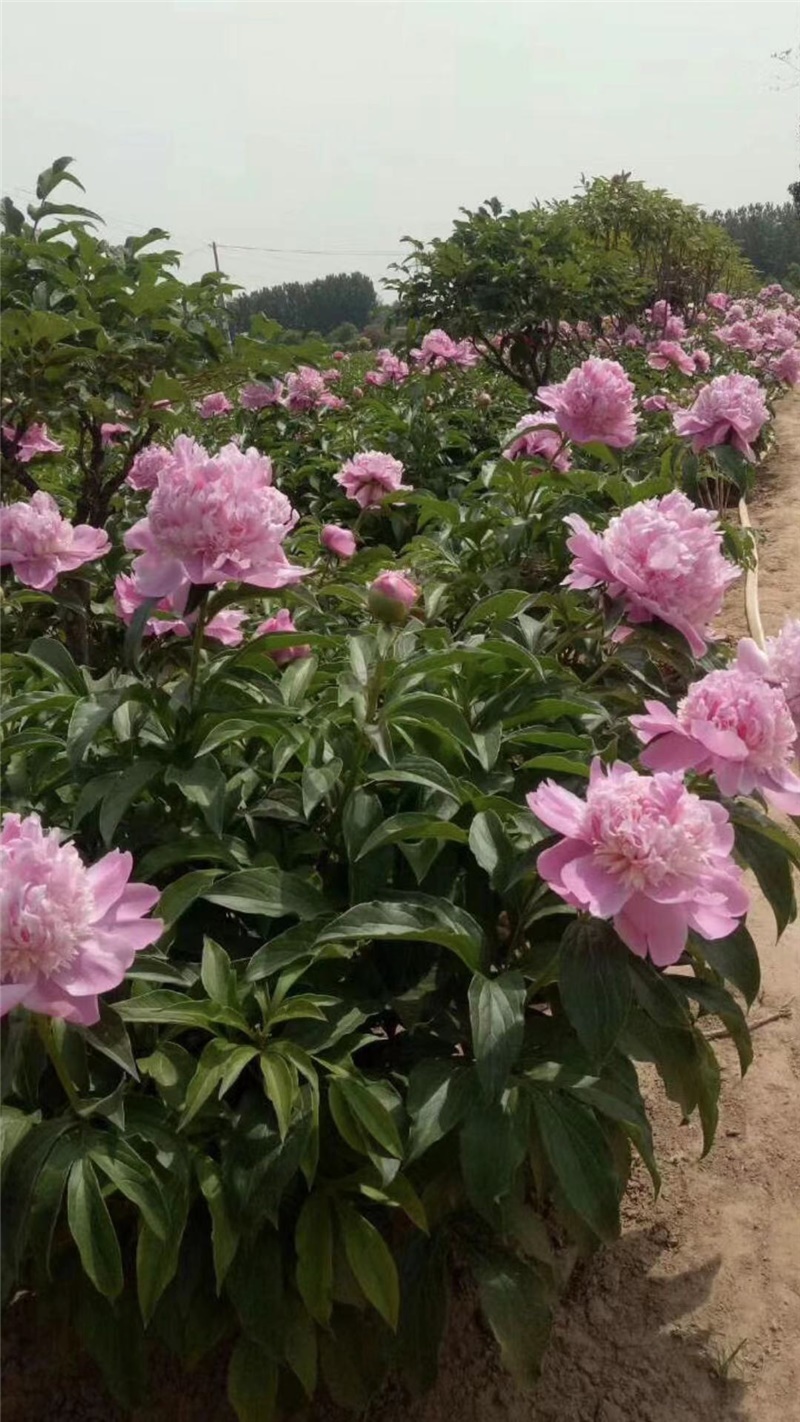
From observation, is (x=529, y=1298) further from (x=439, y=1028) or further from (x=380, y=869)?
(x=380, y=869)

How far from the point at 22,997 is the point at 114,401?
5.46 feet

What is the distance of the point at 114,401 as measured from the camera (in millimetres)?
2199

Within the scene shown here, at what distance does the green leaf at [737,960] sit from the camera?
3.82ft

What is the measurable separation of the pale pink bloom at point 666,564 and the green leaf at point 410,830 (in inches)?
14.6

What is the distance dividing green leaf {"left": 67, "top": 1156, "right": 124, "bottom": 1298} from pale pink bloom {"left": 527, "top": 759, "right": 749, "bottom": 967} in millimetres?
505

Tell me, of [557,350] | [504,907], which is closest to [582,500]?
[504,907]

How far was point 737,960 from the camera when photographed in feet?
3.87

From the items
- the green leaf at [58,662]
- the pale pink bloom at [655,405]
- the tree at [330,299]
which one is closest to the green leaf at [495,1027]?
the green leaf at [58,662]

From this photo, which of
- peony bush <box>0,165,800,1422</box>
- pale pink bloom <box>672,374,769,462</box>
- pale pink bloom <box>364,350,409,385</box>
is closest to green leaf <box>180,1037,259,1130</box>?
peony bush <box>0,165,800,1422</box>

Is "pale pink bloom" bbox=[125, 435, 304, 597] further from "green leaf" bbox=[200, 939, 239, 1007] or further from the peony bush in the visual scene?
"green leaf" bbox=[200, 939, 239, 1007]

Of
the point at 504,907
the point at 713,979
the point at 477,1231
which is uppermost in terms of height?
the point at 504,907

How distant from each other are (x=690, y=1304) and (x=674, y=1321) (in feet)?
0.15

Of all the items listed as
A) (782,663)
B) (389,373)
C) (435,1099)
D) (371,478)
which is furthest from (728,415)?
(389,373)

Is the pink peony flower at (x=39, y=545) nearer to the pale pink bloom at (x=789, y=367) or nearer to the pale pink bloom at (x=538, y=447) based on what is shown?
the pale pink bloom at (x=538, y=447)
